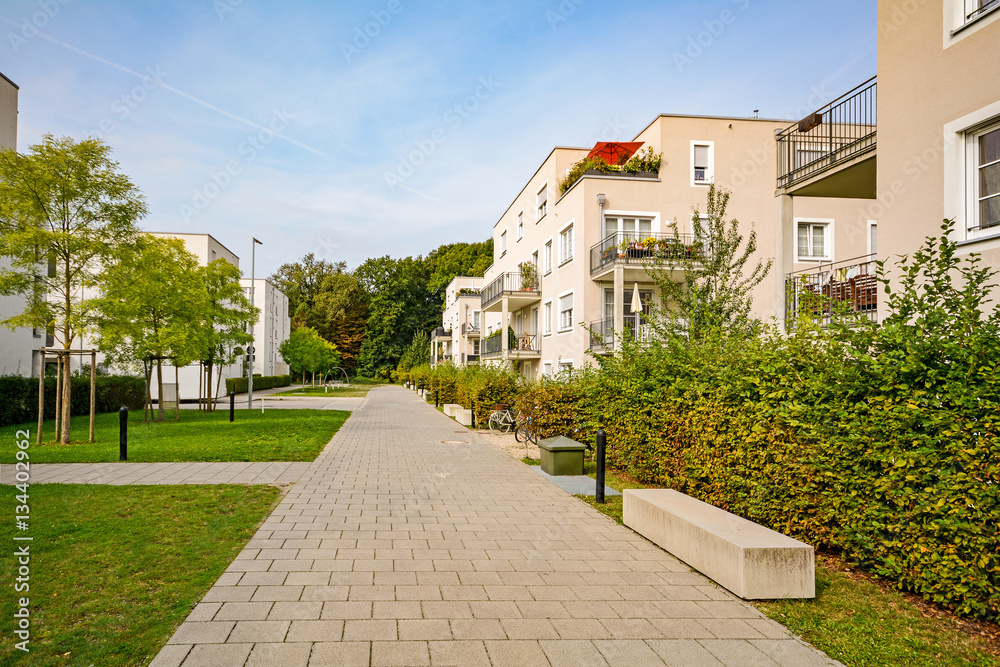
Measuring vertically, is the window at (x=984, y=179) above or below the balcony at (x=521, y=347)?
above

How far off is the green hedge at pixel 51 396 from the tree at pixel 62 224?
19.2 feet

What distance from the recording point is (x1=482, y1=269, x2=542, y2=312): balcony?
29.7m

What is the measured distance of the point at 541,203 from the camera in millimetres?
30359

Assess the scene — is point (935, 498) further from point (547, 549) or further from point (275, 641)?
point (275, 641)

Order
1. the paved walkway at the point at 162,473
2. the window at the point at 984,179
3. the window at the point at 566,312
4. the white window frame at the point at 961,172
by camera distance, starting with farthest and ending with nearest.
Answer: the window at the point at 566,312
the paved walkway at the point at 162,473
the white window frame at the point at 961,172
the window at the point at 984,179

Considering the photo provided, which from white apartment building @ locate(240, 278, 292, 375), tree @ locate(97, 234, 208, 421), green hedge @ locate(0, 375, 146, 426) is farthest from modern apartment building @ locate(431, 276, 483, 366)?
tree @ locate(97, 234, 208, 421)

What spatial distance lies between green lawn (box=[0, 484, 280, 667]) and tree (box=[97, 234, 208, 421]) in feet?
23.3

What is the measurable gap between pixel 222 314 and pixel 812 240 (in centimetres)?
2190

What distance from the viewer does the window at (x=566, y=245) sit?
2525 centimetres

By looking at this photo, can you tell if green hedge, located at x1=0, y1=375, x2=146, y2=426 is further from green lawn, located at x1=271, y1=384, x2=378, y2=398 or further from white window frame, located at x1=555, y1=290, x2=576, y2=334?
green lawn, located at x1=271, y1=384, x2=378, y2=398

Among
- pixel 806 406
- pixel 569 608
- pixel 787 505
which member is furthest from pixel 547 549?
pixel 806 406

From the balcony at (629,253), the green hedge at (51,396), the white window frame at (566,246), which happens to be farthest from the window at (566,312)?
the green hedge at (51,396)

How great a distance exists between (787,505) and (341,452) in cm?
1004

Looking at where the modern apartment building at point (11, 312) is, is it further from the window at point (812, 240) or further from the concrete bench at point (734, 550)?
the window at point (812, 240)
